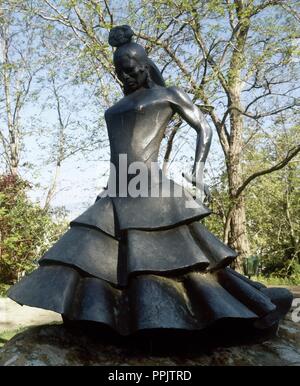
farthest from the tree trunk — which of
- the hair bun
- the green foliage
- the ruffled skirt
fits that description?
the ruffled skirt

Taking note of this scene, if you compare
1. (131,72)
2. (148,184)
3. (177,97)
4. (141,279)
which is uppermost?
(131,72)

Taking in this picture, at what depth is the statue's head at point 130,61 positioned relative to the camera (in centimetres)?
297

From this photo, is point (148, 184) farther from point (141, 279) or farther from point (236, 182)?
point (236, 182)

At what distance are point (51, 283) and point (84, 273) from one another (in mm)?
192

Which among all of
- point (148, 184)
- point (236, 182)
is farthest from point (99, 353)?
point (236, 182)

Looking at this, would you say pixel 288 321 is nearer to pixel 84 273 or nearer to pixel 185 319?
pixel 185 319

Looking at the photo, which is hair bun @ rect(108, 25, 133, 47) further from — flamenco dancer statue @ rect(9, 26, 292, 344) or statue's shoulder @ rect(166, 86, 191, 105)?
statue's shoulder @ rect(166, 86, 191, 105)

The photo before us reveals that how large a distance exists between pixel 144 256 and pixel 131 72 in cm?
130

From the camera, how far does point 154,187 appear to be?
2807 millimetres

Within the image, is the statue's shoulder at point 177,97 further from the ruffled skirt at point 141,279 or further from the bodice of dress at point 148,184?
the ruffled skirt at point 141,279

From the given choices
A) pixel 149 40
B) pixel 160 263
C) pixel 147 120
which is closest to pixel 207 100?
pixel 149 40

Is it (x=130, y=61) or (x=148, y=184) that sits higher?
(x=130, y=61)

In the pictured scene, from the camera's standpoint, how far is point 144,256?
2463mm

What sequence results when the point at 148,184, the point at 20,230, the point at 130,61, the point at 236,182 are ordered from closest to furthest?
the point at 148,184 < the point at 130,61 < the point at 236,182 < the point at 20,230
